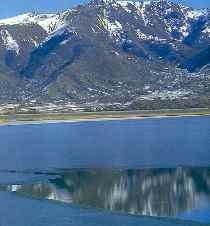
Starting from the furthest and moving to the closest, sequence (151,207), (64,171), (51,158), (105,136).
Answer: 1. (105,136)
2. (51,158)
3. (64,171)
4. (151,207)

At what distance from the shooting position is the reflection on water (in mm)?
50000

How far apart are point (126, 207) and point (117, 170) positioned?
21177 mm

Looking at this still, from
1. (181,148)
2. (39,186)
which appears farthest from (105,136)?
(39,186)

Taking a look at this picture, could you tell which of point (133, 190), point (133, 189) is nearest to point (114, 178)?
point (133, 189)


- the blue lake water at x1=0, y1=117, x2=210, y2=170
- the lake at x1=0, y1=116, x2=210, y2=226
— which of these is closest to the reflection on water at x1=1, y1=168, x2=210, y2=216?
the lake at x1=0, y1=116, x2=210, y2=226

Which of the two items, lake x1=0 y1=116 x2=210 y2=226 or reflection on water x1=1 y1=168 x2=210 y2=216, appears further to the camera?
reflection on water x1=1 y1=168 x2=210 y2=216

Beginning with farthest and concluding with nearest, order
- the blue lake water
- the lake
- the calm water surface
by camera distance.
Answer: the blue lake water < the calm water surface < the lake

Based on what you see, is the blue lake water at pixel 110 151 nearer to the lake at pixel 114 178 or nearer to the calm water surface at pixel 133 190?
the lake at pixel 114 178

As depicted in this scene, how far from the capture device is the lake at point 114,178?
49000mm

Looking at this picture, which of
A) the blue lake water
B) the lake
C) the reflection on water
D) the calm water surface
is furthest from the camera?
the blue lake water

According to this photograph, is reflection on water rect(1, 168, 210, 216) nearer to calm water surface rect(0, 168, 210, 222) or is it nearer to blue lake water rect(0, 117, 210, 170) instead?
calm water surface rect(0, 168, 210, 222)

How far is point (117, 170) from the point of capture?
7131cm

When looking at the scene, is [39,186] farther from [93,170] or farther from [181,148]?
[181,148]

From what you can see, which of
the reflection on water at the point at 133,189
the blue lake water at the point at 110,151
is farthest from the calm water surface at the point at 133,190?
the blue lake water at the point at 110,151
